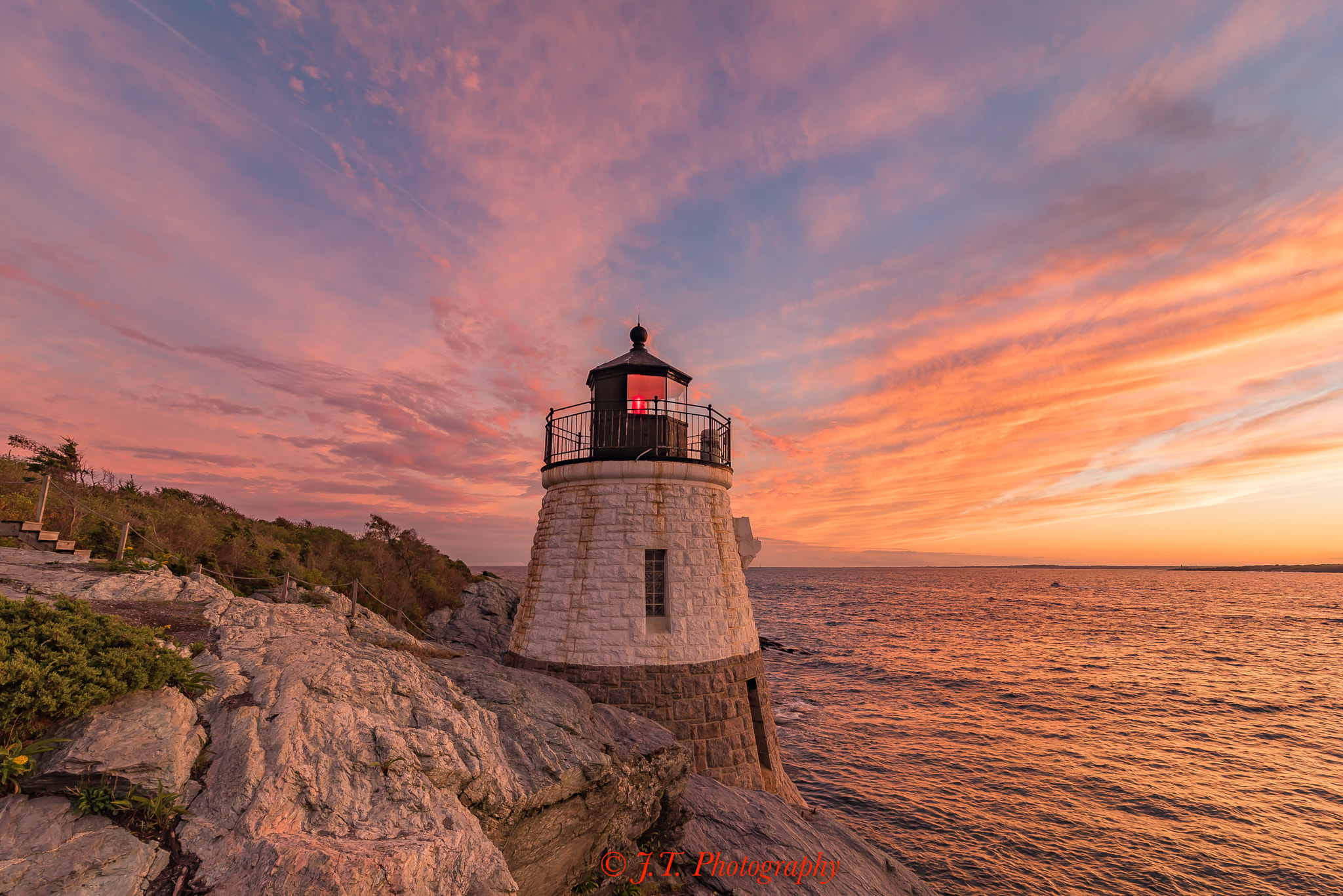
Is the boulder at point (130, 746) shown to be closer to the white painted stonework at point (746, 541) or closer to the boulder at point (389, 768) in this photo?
the boulder at point (389, 768)

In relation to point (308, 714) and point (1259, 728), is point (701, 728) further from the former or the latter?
point (1259, 728)

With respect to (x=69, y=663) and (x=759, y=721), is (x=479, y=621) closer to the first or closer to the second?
(x=759, y=721)

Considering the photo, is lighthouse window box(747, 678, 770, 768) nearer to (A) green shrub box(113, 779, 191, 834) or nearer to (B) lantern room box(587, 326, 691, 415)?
(B) lantern room box(587, 326, 691, 415)

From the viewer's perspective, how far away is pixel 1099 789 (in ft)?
67.6

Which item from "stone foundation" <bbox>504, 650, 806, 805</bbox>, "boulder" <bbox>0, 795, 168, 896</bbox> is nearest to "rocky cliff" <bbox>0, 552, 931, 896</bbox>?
"boulder" <bbox>0, 795, 168, 896</bbox>

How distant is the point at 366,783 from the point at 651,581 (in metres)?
7.99

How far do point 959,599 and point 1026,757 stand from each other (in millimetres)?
93989

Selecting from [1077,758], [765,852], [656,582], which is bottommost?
[1077,758]

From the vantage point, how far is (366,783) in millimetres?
Result: 5621

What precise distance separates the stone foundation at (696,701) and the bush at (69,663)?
7.64 m

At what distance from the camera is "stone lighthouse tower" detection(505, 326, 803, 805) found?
1237 cm

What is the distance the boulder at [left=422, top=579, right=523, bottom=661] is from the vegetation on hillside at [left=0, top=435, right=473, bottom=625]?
4.21 feet

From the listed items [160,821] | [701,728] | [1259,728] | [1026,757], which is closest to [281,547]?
[701,728]

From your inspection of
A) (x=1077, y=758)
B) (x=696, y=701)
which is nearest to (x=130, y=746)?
(x=696, y=701)
